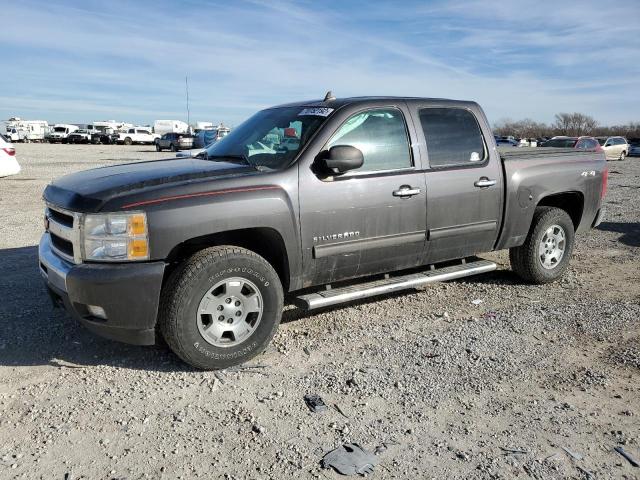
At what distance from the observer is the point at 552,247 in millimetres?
5922

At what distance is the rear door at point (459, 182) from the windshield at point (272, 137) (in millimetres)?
982

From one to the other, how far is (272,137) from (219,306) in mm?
1571

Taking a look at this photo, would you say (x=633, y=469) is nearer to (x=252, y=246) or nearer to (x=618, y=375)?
(x=618, y=375)

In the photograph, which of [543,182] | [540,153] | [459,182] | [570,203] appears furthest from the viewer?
[570,203]

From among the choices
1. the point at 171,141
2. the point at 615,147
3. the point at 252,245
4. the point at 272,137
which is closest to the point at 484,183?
the point at 272,137

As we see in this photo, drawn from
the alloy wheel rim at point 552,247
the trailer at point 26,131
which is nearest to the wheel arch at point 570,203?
the alloy wheel rim at point 552,247

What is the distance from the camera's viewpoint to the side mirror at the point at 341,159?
4.08m

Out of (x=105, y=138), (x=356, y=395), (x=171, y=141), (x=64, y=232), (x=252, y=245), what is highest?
(x=64, y=232)

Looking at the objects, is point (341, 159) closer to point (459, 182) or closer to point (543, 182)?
point (459, 182)

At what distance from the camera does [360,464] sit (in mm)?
2811

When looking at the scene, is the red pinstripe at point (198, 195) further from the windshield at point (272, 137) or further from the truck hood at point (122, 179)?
the windshield at point (272, 137)

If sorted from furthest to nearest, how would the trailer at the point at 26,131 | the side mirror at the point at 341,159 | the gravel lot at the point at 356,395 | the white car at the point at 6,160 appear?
the trailer at the point at 26,131 → the white car at the point at 6,160 → the side mirror at the point at 341,159 → the gravel lot at the point at 356,395

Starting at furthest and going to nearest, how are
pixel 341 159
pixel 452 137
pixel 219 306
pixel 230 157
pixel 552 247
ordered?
pixel 552 247 < pixel 452 137 < pixel 230 157 < pixel 341 159 < pixel 219 306

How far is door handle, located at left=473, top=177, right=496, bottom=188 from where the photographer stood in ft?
16.6
